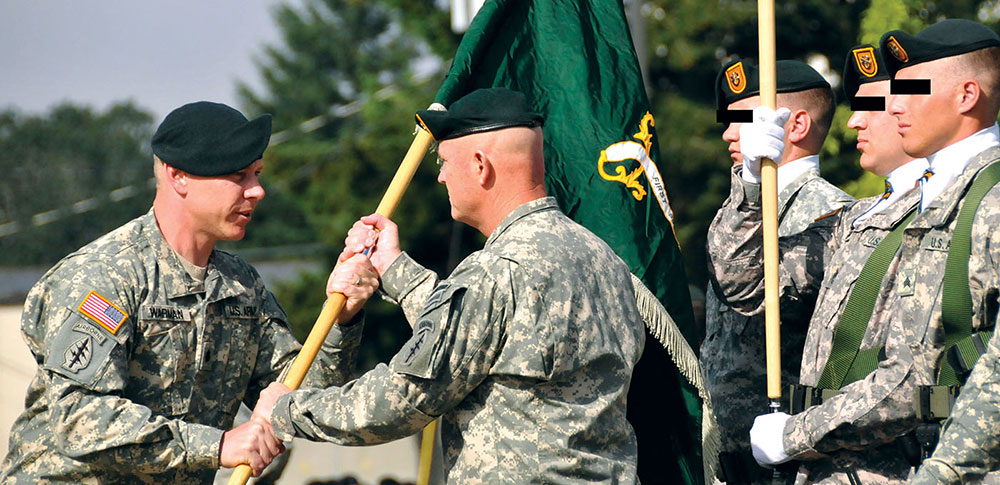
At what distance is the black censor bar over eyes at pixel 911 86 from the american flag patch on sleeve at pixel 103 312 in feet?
9.01

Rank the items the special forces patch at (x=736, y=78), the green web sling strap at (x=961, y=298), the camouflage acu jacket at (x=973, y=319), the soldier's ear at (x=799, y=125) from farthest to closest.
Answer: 1. the soldier's ear at (x=799, y=125)
2. the special forces patch at (x=736, y=78)
3. the green web sling strap at (x=961, y=298)
4. the camouflage acu jacket at (x=973, y=319)

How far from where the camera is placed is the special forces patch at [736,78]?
473cm

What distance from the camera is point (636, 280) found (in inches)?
191

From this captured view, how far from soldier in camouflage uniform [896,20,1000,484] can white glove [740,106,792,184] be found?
1.66 feet

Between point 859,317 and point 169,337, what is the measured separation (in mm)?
2416

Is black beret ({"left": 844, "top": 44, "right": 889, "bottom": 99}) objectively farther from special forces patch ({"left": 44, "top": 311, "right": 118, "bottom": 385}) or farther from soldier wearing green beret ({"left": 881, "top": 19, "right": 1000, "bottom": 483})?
special forces patch ({"left": 44, "top": 311, "right": 118, "bottom": 385})

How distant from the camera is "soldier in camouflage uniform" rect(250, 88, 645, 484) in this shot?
11.5 feet

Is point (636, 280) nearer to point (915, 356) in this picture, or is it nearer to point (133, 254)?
point (915, 356)

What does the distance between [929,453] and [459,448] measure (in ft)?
4.93

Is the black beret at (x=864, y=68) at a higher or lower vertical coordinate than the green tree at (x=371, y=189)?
higher

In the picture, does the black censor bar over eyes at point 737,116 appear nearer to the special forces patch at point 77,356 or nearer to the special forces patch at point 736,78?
the special forces patch at point 736,78

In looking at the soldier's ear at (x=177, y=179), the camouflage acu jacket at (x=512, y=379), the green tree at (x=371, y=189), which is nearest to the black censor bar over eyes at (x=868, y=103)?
the camouflage acu jacket at (x=512, y=379)

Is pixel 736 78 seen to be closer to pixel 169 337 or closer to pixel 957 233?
pixel 957 233

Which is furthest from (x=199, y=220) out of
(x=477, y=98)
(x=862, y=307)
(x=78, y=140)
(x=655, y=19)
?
(x=78, y=140)
